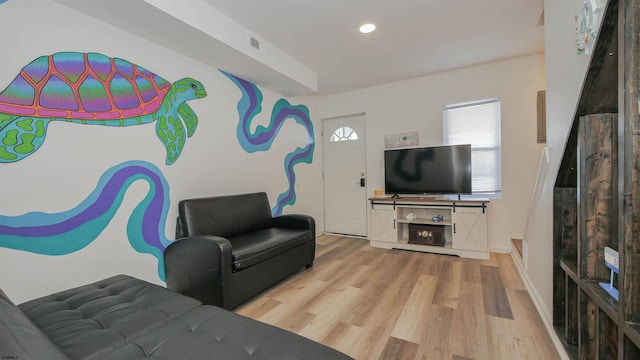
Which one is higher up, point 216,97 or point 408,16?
point 408,16

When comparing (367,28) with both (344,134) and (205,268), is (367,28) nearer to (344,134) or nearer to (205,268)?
(344,134)

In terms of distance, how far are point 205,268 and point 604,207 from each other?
2.55 m

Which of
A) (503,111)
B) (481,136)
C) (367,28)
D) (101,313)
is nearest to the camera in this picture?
(101,313)

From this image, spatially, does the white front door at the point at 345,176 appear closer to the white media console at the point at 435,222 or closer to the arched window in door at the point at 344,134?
the arched window in door at the point at 344,134

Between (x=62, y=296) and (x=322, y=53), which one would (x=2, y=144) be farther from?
(x=322, y=53)

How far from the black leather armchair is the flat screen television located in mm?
1743

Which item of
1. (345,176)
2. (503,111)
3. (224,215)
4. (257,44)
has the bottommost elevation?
(224,215)

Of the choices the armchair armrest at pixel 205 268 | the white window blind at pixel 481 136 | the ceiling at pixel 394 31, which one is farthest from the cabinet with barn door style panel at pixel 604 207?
the white window blind at pixel 481 136

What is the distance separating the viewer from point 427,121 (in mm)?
4254

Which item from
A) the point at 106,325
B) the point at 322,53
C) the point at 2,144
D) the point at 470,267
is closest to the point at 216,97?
the point at 322,53

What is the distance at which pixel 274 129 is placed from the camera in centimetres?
Answer: 407

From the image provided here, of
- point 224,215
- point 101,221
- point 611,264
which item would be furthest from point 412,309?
point 101,221

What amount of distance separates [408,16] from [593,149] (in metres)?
1.98

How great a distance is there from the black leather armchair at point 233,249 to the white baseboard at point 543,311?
2.18 meters
